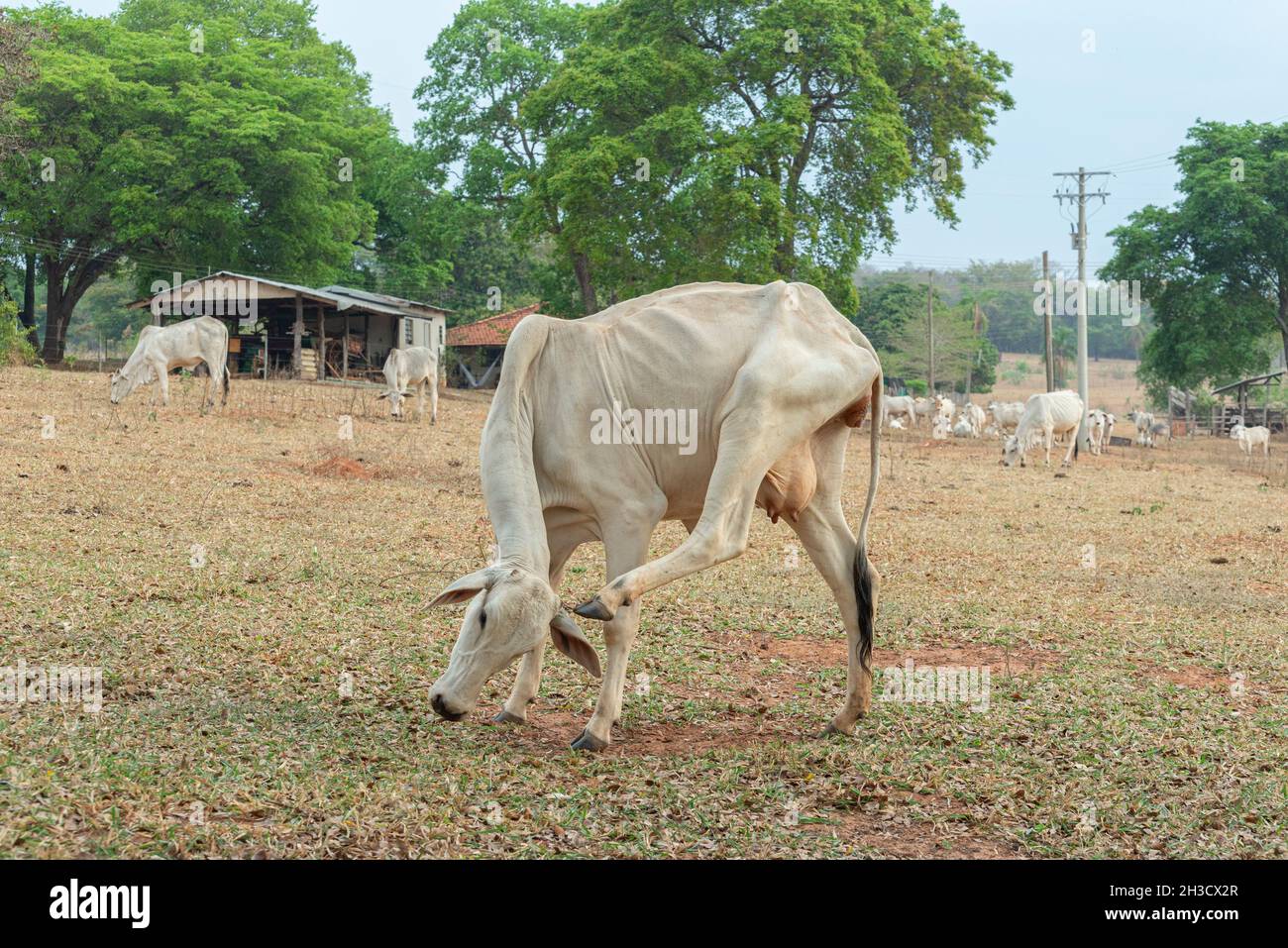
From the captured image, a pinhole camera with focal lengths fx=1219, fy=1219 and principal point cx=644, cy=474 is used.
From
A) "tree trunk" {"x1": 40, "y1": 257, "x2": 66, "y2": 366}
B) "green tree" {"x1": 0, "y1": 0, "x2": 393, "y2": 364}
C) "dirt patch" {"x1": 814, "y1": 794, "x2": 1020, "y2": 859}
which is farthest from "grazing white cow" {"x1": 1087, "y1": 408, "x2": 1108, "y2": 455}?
"tree trunk" {"x1": 40, "y1": 257, "x2": 66, "y2": 366}

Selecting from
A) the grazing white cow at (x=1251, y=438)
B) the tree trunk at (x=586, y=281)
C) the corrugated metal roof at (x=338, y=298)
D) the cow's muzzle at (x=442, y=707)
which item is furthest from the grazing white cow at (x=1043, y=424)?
the cow's muzzle at (x=442, y=707)

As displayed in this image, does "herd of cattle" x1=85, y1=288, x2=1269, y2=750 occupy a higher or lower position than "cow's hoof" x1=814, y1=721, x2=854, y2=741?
higher

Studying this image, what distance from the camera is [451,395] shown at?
119ft

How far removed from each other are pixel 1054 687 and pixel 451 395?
1205 inches

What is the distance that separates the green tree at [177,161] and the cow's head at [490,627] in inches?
1373

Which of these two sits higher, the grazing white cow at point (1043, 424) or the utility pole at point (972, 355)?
the utility pole at point (972, 355)

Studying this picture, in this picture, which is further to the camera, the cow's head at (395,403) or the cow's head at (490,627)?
the cow's head at (395,403)

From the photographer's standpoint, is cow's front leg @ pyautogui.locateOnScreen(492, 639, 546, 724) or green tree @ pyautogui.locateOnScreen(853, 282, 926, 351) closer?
cow's front leg @ pyautogui.locateOnScreen(492, 639, 546, 724)

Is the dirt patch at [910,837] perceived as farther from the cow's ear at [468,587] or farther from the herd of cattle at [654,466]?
the cow's ear at [468,587]

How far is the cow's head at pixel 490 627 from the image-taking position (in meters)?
5.01

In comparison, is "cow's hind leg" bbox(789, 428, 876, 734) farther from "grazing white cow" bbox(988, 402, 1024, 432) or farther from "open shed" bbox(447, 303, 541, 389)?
"open shed" bbox(447, 303, 541, 389)

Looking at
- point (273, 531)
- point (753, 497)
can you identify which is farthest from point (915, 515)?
point (753, 497)

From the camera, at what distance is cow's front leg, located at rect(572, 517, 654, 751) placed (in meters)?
5.52

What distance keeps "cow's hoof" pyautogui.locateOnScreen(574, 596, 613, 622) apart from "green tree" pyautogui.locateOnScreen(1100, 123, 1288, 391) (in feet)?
136
